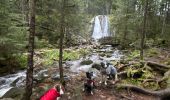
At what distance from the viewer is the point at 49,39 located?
112 ft

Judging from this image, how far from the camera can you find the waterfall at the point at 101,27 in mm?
52719

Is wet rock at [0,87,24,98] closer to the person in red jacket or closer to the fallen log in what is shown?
the person in red jacket

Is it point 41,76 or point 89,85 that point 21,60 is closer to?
point 41,76

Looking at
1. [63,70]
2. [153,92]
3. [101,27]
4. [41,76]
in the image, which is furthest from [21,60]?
[101,27]

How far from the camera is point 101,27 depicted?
177ft

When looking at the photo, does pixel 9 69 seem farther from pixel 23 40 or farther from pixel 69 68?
pixel 69 68

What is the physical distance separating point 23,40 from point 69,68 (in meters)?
4.48

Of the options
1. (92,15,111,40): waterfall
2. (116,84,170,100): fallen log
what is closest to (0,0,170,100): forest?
(116,84,170,100): fallen log

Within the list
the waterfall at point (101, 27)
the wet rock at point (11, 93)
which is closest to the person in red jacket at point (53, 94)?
the wet rock at point (11, 93)

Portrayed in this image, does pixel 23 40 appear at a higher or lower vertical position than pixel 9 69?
higher

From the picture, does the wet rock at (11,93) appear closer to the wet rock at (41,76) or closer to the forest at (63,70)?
the forest at (63,70)

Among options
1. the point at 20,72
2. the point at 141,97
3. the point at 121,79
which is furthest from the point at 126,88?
the point at 20,72

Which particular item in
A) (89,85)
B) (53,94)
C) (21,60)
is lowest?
(89,85)

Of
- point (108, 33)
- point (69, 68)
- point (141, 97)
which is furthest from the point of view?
point (108, 33)
